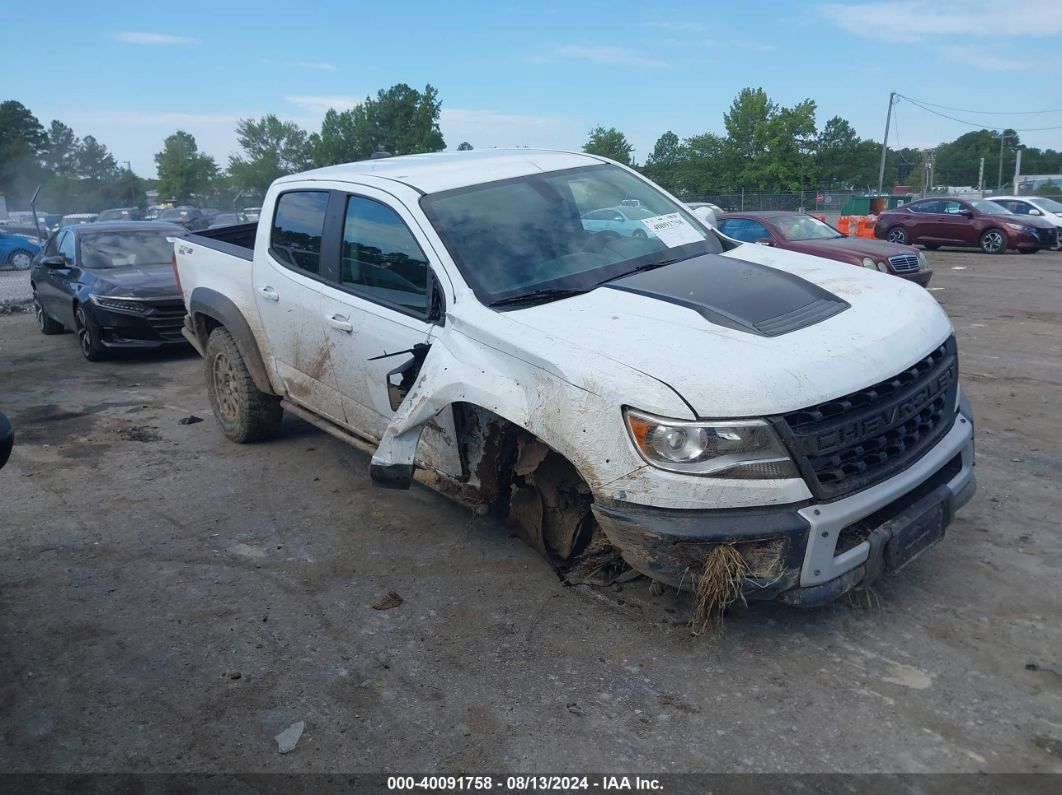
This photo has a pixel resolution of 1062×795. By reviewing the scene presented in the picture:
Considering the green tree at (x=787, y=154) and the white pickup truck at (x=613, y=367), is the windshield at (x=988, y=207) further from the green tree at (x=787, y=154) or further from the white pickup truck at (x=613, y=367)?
the green tree at (x=787, y=154)

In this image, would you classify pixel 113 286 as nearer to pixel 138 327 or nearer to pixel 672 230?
pixel 138 327

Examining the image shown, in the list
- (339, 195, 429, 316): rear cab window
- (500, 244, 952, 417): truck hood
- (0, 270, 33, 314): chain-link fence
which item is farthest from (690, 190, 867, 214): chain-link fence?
(500, 244, 952, 417): truck hood

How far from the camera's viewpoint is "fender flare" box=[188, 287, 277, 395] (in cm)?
603

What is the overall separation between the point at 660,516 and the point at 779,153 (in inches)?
3271

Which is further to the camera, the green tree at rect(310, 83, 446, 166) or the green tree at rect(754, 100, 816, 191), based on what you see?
the green tree at rect(754, 100, 816, 191)

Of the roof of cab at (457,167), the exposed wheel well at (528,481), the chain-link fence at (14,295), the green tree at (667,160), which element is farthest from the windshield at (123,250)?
the green tree at (667,160)

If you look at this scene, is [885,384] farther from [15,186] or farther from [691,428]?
[15,186]

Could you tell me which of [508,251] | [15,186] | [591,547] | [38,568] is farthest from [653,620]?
[15,186]

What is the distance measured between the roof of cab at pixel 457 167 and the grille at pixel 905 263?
8645 millimetres

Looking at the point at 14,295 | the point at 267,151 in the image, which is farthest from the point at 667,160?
the point at 14,295

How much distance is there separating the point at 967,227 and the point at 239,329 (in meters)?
21.0

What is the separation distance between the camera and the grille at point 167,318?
10.2 meters

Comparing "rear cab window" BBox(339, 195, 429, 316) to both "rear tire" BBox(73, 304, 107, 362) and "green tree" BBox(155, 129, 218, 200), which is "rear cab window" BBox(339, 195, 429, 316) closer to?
"rear tire" BBox(73, 304, 107, 362)

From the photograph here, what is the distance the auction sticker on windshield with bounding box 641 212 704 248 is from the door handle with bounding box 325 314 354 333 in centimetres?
167
